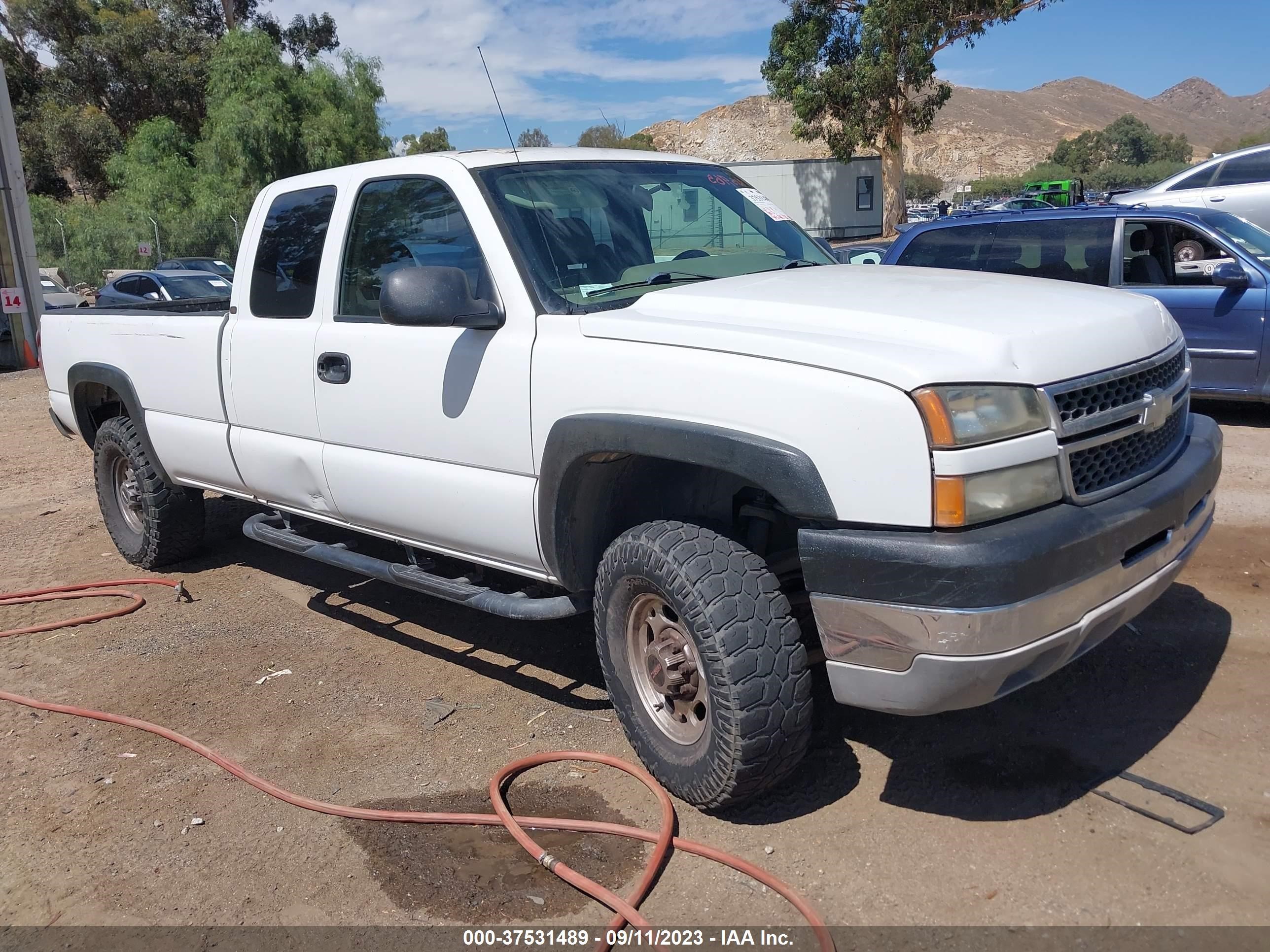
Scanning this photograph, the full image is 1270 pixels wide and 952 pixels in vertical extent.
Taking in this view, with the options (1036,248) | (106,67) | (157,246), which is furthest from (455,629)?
(106,67)

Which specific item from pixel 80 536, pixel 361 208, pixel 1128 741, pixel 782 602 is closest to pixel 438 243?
pixel 361 208

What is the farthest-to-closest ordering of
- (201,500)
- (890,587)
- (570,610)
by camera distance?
(201,500) → (570,610) → (890,587)

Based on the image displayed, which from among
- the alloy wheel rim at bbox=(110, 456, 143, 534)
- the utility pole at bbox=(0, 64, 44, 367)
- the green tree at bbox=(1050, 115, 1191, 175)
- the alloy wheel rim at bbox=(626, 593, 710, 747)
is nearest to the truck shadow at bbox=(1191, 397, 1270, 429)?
the alloy wheel rim at bbox=(626, 593, 710, 747)

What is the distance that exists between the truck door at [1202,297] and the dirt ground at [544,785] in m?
2.99

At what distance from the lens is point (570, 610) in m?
3.72

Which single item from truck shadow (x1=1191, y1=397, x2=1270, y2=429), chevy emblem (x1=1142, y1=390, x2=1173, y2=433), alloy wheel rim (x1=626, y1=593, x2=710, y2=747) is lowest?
truck shadow (x1=1191, y1=397, x2=1270, y2=429)

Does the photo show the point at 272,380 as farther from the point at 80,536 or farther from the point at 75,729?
the point at 80,536

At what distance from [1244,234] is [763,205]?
18.5 ft

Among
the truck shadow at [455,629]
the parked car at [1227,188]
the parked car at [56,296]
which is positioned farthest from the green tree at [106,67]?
the truck shadow at [455,629]

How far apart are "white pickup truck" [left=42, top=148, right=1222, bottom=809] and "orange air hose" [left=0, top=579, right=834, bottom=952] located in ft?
0.54

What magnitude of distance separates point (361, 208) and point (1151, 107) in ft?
610

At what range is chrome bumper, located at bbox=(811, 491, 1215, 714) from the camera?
8.82 ft

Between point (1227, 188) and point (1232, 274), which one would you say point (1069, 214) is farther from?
point (1227, 188)

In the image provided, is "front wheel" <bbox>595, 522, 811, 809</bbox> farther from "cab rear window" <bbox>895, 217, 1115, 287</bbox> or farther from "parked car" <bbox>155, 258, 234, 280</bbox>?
"parked car" <bbox>155, 258, 234, 280</bbox>
